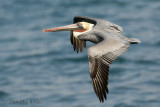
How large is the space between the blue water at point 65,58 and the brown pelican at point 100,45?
3.39 metres

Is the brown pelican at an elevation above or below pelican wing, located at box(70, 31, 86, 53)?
above

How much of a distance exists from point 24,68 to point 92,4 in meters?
6.38

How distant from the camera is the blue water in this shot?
14852 millimetres

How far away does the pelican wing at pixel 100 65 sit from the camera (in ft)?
30.8

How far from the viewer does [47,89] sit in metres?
15.6

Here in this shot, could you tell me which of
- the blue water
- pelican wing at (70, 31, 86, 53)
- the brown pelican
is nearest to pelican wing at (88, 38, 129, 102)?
the brown pelican

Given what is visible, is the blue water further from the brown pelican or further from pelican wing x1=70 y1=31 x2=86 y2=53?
the brown pelican

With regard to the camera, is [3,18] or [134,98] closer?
[134,98]

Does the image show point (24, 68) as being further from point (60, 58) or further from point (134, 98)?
point (134, 98)

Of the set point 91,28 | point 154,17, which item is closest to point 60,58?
point 154,17

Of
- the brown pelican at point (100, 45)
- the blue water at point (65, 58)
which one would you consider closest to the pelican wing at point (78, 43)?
the brown pelican at point (100, 45)

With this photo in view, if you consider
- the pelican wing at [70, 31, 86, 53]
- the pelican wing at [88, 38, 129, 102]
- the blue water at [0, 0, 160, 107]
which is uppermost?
the pelican wing at [88, 38, 129, 102]

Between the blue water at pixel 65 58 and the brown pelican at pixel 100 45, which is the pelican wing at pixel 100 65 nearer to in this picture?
the brown pelican at pixel 100 45

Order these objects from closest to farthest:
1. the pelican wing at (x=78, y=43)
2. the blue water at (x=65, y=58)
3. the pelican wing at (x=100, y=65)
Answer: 1. the pelican wing at (x=100, y=65)
2. the pelican wing at (x=78, y=43)
3. the blue water at (x=65, y=58)
